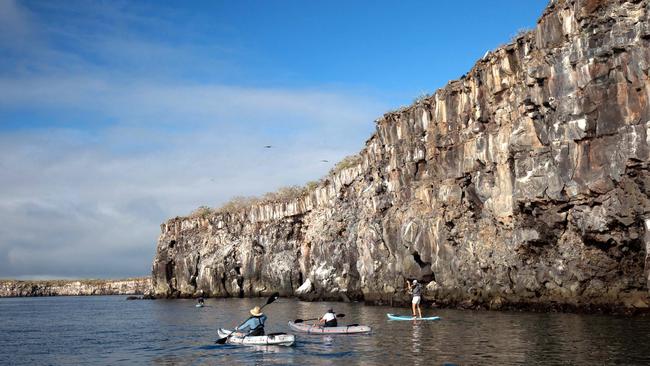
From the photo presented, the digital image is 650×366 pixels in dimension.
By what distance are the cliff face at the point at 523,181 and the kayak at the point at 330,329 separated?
50.8ft

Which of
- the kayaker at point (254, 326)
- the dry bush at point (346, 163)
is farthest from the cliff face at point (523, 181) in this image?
the kayaker at point (254, 326)

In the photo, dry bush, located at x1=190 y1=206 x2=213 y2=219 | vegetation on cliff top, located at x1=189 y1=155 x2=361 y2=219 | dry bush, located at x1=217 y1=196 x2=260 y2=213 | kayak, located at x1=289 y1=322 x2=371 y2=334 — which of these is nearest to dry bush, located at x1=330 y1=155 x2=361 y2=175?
vegetation on cliff top, located at x1=189 y1=155 x2=361 y2=219

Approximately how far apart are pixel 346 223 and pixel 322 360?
5303 centimetres

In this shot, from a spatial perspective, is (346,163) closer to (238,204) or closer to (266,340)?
(238,204)

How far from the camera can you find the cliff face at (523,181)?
36719 mm

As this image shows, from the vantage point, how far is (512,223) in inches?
1827

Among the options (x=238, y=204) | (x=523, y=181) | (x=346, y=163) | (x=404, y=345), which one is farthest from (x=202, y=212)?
(x=404, y=345)

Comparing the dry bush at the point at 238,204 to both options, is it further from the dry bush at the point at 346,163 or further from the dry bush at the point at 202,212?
the dry bush at the point at 346,163

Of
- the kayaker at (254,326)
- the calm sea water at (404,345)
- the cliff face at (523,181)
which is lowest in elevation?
the calm sea water at (404,345)

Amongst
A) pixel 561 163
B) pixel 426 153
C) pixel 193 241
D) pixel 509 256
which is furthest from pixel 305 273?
pixel 561 163

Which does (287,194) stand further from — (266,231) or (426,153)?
(426,153)

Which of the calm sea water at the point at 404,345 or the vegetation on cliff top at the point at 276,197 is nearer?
the calm sea water at the point at 404,345

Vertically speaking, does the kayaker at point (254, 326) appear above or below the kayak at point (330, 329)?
above

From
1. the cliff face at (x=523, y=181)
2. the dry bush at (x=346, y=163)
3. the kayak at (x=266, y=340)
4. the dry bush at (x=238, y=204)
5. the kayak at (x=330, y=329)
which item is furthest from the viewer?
the dry bush at (x=238, y=204)
